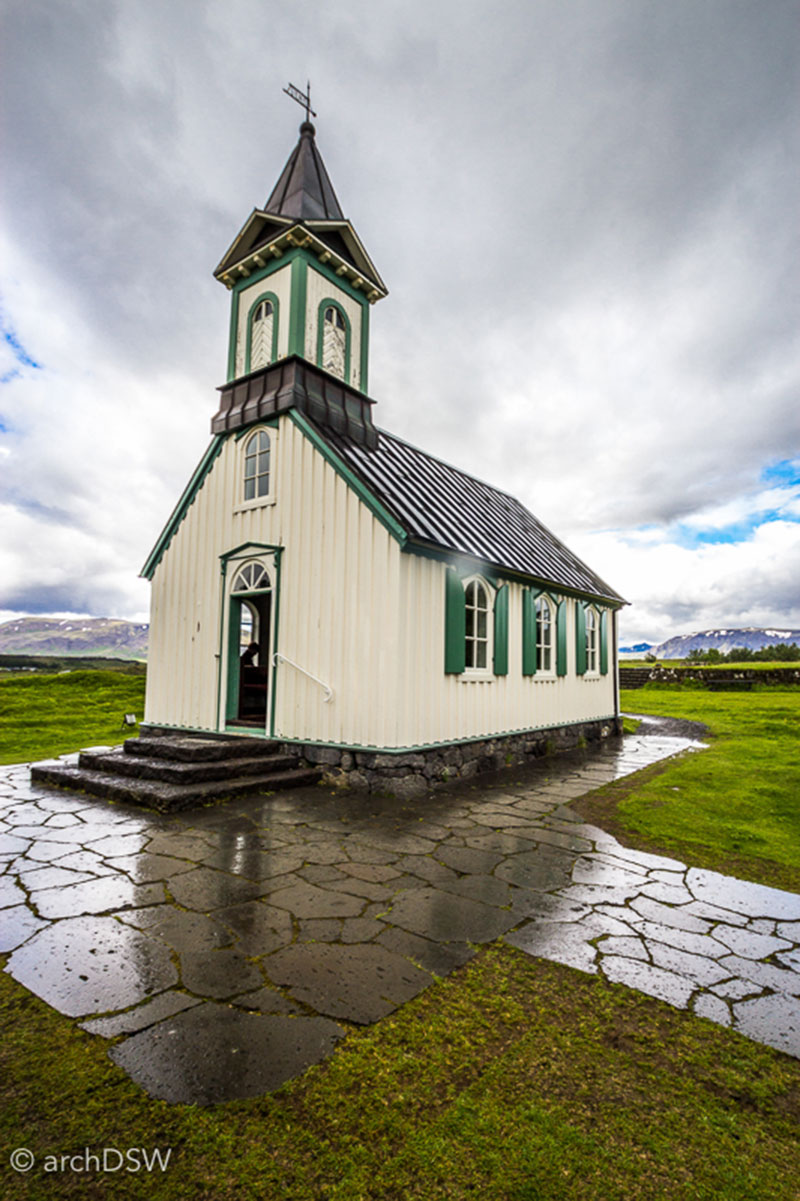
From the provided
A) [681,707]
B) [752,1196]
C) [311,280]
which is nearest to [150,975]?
[752,1196]

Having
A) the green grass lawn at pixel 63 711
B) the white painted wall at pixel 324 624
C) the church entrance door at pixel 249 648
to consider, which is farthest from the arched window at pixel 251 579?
the green grass lawn at pixel 63 711

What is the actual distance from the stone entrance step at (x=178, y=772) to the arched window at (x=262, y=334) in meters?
6.12

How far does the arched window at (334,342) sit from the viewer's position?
30.9 ft

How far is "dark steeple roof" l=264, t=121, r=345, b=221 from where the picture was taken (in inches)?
393

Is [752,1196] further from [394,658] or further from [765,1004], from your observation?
[394,658]

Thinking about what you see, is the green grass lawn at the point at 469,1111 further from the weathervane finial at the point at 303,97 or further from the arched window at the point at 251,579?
the weathervane finial at the point at 303,97

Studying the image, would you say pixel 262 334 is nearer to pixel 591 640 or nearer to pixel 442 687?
pixel 442 687

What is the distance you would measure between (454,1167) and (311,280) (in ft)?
34.0

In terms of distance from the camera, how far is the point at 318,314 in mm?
9297

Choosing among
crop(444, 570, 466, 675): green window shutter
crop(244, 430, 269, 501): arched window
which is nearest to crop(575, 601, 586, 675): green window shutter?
crop(444, 570, 466, 675): green window shutter

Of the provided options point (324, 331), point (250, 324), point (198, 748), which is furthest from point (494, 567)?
point (250, 324)

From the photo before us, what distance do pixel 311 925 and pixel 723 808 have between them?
208 inches

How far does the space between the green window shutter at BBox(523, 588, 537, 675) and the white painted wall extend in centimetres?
20

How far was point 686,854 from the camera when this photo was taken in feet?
16.3
